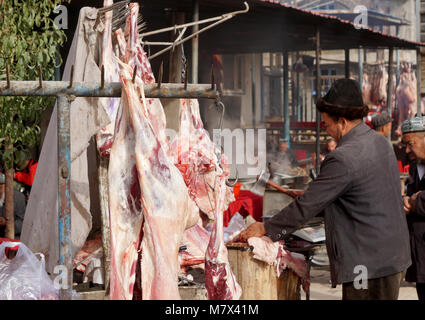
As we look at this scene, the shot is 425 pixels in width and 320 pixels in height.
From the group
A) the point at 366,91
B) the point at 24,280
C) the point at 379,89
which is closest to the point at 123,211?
the point at 24,280

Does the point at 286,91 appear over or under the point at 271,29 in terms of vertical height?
under

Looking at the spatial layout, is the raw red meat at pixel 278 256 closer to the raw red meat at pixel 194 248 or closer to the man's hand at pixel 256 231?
the man's hand at pixel 256 231

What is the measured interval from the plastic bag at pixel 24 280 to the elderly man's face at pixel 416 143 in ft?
9.28

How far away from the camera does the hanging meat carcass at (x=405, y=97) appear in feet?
72.0

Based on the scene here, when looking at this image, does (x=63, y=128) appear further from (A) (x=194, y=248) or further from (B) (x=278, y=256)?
(B) (x=278, y=256)

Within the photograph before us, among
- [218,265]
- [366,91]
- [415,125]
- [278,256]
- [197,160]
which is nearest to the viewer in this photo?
[218,265]

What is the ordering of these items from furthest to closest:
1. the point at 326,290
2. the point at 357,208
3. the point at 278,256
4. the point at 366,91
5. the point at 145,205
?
the point at 366,91, the point at 326,290, the point at 278,256, the point at 357,208, the point at 145,205

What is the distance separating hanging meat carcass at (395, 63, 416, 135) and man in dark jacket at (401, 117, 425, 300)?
696 inches

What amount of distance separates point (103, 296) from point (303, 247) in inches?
61.5

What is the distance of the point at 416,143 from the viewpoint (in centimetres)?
456

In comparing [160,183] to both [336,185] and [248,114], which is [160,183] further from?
[248,114]

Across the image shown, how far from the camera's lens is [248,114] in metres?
23.6

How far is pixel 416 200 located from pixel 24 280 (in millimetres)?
2655

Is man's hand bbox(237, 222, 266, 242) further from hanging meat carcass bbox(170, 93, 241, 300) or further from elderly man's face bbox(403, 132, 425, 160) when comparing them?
elderly man's face bbox(403, 132, 425, 160)
